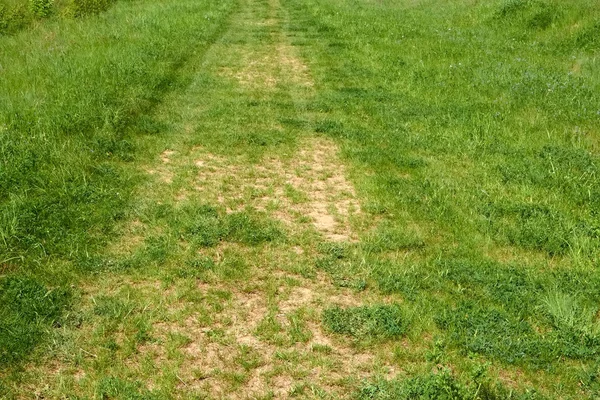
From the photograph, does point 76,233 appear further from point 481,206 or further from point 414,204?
point 481,206

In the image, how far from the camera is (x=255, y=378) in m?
3.76

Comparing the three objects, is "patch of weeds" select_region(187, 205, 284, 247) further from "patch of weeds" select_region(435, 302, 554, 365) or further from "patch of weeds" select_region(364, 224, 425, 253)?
"patch of weeds" select_region(435, 302, 554, 365)

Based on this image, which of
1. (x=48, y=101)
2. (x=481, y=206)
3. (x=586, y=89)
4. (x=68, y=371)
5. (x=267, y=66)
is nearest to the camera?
(x=68, y=371)

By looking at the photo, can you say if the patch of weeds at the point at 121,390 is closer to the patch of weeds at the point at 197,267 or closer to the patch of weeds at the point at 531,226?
the patch of weeds at the point at 197,267

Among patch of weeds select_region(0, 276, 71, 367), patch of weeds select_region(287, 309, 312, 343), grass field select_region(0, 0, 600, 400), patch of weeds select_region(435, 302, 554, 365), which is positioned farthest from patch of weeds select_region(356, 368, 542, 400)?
patch of weeds select_region(0, 276, 71, 367)

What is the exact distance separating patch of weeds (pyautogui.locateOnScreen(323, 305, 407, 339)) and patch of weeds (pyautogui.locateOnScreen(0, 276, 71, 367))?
2.10 meters

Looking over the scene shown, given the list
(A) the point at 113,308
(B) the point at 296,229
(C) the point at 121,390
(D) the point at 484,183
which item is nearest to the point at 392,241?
(B) the point at 296,229

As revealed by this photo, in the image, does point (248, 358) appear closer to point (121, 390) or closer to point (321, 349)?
point (321, 349)

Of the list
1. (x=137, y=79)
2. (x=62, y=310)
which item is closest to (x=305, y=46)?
(x=137, y=79)

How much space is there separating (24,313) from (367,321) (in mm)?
2625

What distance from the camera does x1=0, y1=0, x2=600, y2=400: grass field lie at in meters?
3.88

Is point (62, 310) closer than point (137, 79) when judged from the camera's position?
Yes

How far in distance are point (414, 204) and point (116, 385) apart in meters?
3.76

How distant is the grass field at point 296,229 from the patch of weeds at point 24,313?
0.02 m
